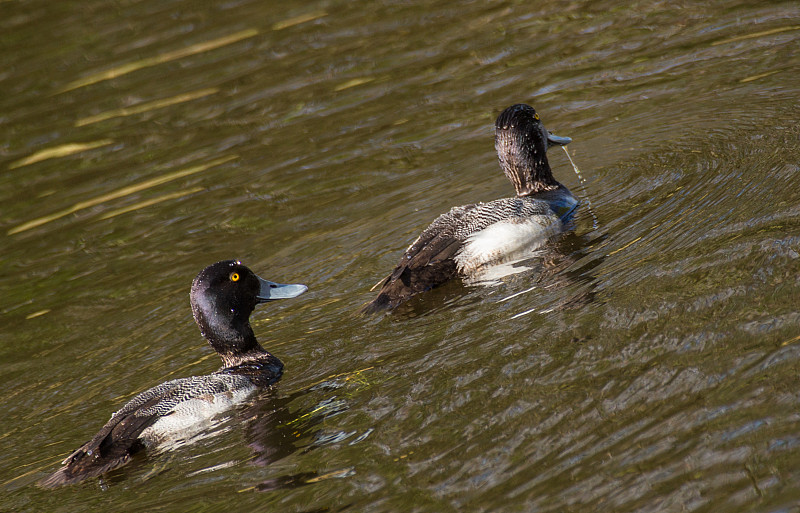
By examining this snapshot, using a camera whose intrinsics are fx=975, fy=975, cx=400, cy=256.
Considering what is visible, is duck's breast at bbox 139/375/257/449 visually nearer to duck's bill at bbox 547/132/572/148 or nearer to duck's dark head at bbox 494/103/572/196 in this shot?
duck's dark head at bbox 494/103/572/196

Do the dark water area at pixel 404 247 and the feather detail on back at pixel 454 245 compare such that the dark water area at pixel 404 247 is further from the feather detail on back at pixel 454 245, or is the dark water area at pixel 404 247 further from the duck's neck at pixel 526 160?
the duck's neck at pixel 526 160

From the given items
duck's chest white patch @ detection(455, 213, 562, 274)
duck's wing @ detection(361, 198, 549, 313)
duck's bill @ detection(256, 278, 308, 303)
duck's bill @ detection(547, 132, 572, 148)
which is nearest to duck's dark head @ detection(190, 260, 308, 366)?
duck's bill @ detection(256, 278, 308, 303)

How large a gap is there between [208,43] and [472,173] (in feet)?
21.4

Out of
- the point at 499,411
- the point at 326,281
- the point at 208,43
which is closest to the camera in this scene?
the point at 499,411

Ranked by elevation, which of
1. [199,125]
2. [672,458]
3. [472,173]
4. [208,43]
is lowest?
[672,458]

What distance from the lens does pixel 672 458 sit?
4.91 m

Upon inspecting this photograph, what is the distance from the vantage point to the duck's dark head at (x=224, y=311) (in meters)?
7.90

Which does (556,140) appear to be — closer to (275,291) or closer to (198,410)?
(275,291)

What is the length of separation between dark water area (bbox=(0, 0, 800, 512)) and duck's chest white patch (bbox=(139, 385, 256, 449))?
142 millimetres

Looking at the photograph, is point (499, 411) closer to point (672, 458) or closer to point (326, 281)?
point (672, 458)

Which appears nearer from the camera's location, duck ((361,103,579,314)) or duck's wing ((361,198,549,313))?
duck's wing ((361,198,549,313))

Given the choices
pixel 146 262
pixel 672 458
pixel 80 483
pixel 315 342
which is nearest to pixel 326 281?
pixel 315 342

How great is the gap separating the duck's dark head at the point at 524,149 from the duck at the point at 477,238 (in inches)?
0.6

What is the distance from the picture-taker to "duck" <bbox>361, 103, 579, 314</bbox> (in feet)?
27.3
